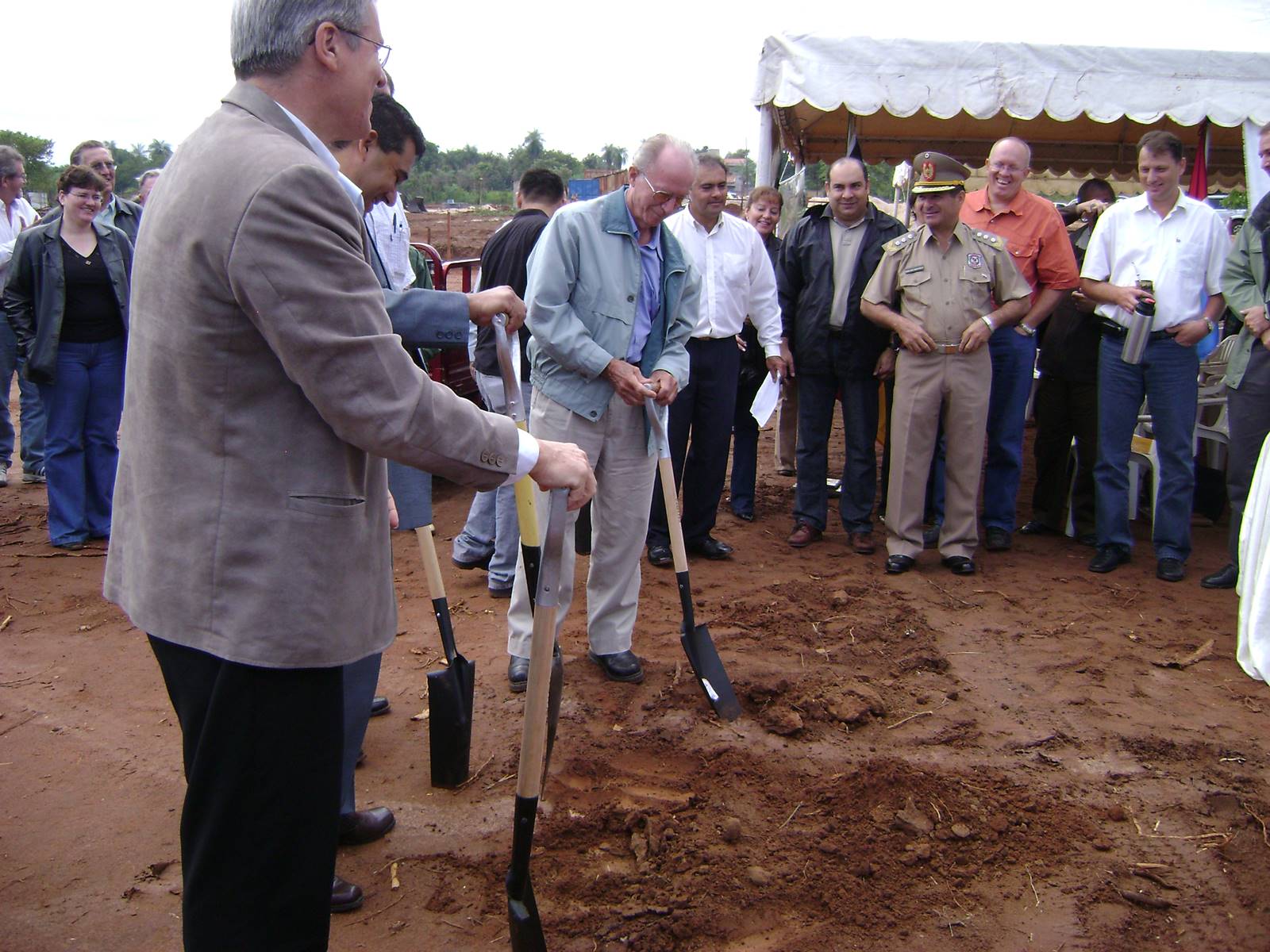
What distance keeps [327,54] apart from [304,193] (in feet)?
0.97

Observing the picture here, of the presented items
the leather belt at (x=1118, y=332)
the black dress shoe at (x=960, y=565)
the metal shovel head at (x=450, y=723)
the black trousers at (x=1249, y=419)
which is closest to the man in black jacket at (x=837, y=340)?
the black dress shoe at (x=960, y=565)

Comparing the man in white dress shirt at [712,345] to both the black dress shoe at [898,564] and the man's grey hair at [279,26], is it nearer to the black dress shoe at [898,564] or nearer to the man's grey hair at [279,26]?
the black dress shoe at [898,564]

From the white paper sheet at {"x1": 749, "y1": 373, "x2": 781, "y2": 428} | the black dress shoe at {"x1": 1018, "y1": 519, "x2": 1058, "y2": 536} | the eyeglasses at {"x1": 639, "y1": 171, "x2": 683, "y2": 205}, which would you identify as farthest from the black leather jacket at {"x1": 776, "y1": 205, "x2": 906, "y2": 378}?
the eyeglasses at {"x1": 639, "y1": 171, "x2": 683, "y2": 205}

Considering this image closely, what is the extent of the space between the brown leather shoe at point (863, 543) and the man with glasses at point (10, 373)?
581 centimetres

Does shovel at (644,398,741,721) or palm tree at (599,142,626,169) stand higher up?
palm tree at (599,142,626,169)

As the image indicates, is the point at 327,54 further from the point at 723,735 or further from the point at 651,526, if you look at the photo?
the point at 651,526

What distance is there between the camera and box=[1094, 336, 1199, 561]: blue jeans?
5441 mm

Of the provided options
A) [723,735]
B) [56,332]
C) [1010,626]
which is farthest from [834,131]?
[723,735]

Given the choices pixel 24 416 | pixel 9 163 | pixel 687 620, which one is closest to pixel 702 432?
pixel 687 620

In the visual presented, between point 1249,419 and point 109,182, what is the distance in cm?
672

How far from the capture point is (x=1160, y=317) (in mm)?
5418

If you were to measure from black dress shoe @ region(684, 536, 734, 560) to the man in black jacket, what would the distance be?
494 mm

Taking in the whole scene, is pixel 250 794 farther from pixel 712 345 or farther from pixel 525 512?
pixel 712 345

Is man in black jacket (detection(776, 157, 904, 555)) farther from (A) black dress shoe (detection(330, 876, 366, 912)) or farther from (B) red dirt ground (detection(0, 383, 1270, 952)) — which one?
(A) black dress shoe (detection(330, 876, 366, 912))
